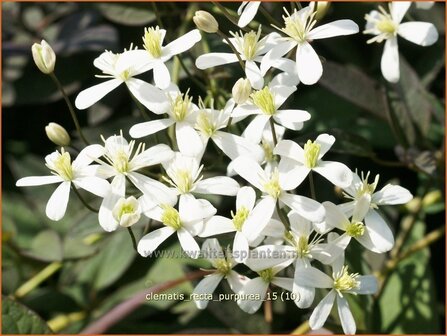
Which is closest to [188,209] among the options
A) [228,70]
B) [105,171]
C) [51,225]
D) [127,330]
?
[105,171]

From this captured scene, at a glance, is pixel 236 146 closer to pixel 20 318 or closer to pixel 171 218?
pixel 171 218

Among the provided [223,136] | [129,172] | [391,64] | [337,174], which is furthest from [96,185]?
[391,64]

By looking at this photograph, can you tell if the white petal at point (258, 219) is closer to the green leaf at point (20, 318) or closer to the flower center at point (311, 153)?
the flower center at point (311, 153)

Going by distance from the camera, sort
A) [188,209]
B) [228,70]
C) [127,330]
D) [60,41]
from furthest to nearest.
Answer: [60,41]
[127,330]
[228,70]
[188,209]

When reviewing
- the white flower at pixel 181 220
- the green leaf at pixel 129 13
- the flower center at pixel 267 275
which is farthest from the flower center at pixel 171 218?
the green leaf at pixel 129 13

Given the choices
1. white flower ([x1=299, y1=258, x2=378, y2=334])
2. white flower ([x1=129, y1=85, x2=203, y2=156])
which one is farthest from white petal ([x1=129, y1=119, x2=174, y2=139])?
white flower ([x1=299, y1=258, x2=378, y2=334])

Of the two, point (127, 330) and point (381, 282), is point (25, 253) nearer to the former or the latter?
point (127, 330)

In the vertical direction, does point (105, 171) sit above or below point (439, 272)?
above
